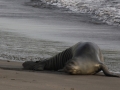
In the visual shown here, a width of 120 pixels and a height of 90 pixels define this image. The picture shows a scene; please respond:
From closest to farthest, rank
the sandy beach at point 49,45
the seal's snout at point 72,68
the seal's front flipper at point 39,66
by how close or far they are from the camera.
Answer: the sandy beach at point 49,45
the seal's snout at point 72,68
the seal's front flipper at point 39,66

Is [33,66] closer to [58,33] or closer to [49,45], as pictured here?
[49,45]

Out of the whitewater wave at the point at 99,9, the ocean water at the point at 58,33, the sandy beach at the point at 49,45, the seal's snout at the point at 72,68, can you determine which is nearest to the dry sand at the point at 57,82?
the sandy beach at the point at 49,45

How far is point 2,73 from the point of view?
625 cm

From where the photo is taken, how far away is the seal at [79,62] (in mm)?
7004

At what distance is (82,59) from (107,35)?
581 centimetres

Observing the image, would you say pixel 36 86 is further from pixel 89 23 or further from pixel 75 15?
pixel 75 15

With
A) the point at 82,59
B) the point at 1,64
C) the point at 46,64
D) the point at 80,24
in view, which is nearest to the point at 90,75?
the point at 82,59

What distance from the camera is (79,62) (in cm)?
715

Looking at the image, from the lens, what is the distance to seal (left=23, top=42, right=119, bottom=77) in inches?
276

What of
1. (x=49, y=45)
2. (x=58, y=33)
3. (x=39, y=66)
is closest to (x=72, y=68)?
(x=39, y=66)

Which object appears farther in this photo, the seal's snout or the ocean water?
the ocean water

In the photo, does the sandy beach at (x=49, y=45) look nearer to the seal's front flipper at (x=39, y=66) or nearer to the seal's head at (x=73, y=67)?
the seal's head at (x=73, y=67)

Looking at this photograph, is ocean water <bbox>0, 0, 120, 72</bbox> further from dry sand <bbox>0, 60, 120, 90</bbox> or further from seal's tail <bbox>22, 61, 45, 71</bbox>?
dry sand <bbox>0, 60, 120, 90</bbox>

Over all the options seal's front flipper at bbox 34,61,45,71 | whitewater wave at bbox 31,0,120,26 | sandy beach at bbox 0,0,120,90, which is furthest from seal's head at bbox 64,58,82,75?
whitewater wave at bbox 31,0,120,26
